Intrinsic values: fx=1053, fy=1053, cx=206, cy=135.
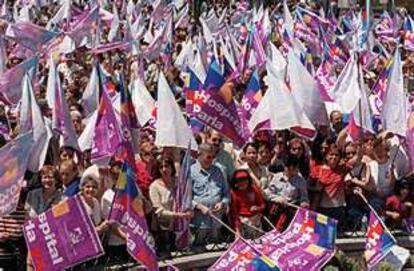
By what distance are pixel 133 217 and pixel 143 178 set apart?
161cm

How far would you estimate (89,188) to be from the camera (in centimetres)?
905

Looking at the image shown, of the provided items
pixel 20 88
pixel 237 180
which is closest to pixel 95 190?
pixel 237 180

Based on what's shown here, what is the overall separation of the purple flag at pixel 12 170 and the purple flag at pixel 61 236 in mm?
606

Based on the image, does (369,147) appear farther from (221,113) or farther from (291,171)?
(221,113)

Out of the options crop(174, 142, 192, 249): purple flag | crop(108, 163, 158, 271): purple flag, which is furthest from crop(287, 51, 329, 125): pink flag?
crop(108, 163, 158, 271): purple flag

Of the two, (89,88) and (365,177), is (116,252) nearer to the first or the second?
(365,177)

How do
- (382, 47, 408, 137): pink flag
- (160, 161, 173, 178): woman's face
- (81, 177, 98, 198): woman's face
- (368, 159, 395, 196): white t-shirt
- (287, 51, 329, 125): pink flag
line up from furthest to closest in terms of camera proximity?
1. (287, 51, 329, 125): pink flag
2. (382, 47, 408, 137): pink flag
3. (368, 159, 395, 196): white t-shirt
4. (160, 161, 173, 178): woman's face
5. (81, 177, 98, 198): woman's face

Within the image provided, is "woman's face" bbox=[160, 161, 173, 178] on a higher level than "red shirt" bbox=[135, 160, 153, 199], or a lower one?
higher

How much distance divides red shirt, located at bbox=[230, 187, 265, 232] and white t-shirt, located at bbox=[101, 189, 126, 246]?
1330 mm

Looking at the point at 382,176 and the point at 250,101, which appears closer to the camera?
the point at 382,176

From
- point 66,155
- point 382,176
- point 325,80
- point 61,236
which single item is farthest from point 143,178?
point 325,80

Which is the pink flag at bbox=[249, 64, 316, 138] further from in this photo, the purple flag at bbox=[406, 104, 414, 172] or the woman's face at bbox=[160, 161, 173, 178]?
the woman's face at bbox=[160, 161, 173, 178]

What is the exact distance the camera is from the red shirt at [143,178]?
9.98 m

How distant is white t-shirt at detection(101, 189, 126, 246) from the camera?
925 centimetres
